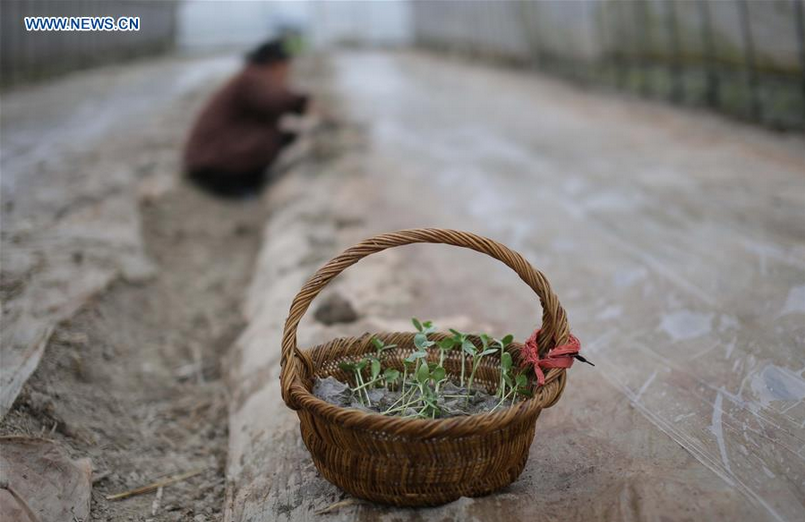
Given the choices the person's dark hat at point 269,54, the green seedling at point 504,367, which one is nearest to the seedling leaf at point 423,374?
the green seedling at point 504,367

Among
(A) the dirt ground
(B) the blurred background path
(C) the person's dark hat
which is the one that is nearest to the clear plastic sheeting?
(B) the blurred background path

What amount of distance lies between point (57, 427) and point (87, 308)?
0.83 meters

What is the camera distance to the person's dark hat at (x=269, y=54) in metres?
5.20

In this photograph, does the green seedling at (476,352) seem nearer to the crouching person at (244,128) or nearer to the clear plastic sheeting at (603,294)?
the clear plastic sheeting at (603,294)

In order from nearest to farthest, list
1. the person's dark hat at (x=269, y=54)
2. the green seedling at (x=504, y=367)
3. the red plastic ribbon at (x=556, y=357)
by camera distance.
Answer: the red plastic ribbon at (x=556, y=357) < the green seedling at (x=504, y=367) < the person's dark hat at (x=269, y=54)

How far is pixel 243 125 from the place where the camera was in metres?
5.34

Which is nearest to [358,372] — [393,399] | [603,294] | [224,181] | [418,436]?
[393,399]

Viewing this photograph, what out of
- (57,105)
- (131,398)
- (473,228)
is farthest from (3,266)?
(57,105)

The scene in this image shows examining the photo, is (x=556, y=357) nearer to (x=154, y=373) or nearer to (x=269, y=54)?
(x=154, y=373)

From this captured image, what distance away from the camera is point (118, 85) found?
25.5 feet

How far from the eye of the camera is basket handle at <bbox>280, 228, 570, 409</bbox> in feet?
5.26

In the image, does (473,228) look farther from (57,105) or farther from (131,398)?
(57,105)

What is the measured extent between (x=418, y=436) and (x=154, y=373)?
175 cm

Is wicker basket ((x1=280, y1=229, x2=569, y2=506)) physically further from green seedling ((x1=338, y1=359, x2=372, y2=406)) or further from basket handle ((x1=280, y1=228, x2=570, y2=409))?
green seedling ((x1=338, y1=359, x2=372, y2=406))
